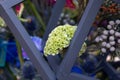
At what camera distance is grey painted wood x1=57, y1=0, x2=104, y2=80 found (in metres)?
0.86

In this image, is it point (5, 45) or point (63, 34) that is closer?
point (63, 34)

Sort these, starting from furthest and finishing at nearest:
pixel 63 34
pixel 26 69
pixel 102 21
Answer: pixel 26 69 < pixel 102 21 < pixel 63 34

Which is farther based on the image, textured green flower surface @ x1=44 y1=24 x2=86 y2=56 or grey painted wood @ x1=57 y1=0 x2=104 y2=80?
textured green flower surface @ x1=44 y1=24 x2=86 y2=56

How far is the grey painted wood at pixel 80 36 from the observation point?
86 cm

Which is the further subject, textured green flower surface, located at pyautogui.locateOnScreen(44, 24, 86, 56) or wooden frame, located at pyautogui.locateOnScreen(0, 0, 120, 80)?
textured green flower surface, located at pyautogui.locateOnScreen(44, 24, 86, 56)

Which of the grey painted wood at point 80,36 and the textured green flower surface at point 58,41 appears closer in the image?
the grey painted wood at point 80,36

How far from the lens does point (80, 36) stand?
87 centimetres

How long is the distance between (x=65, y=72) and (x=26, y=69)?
0.51 meters

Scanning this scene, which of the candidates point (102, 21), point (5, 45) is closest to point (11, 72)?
point (5, 45)

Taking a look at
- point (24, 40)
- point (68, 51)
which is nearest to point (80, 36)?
point (68, 51)

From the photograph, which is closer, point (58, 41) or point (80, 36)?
point (80, 36)

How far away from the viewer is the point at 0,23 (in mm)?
1419

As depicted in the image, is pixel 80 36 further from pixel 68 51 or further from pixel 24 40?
pixel 24 40

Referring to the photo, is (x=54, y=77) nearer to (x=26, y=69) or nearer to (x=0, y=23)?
(x=26, y=69)
